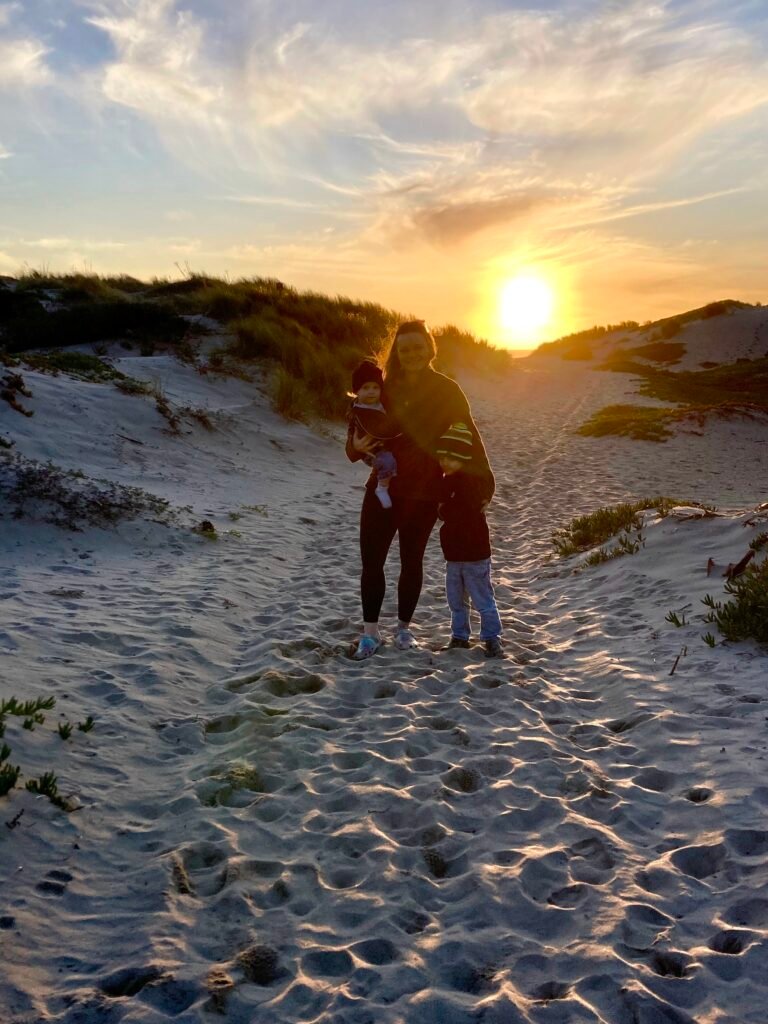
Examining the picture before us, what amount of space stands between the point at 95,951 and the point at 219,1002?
525 mm

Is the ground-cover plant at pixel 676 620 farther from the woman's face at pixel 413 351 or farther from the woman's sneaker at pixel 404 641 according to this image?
the woman's face at pixel 413 351

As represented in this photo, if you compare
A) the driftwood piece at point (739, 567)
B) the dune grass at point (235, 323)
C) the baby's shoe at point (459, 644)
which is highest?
the dune grass at point (235, 323)

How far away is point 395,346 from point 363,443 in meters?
0.72

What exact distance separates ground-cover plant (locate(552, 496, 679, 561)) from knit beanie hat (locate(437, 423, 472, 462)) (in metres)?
3.57

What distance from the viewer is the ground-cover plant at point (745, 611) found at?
16.6 ft

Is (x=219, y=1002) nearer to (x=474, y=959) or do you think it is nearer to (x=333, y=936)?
(x=333, y=936)

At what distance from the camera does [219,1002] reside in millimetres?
2418

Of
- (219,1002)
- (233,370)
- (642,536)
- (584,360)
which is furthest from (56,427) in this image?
(584,360)

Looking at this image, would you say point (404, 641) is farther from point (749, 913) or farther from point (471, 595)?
point (749, 913)

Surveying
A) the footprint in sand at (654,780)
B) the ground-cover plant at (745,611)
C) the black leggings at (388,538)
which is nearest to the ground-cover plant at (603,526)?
the ground-cover plant at (745,611)

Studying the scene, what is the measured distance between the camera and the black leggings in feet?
17.0

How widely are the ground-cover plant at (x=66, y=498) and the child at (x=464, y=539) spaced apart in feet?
13.2

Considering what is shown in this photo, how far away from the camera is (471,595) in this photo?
555 cm

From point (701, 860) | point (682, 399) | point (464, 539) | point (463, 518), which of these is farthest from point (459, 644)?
point (682, 399)
